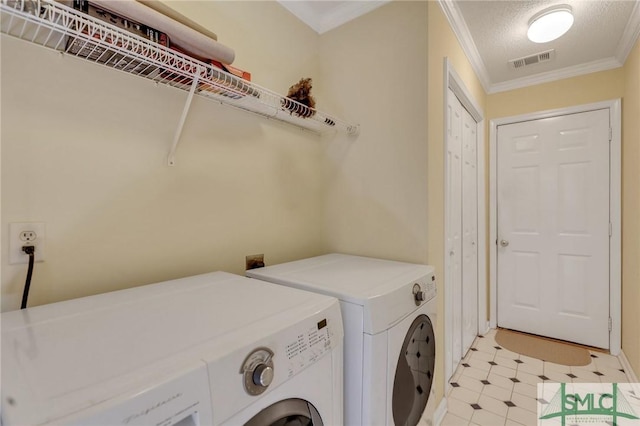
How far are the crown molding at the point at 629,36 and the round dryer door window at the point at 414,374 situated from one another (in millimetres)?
2451

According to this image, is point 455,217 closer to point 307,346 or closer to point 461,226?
point 461,226

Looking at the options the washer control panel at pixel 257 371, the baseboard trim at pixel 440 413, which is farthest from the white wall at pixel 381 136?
the washer control panel at pixel 257 371

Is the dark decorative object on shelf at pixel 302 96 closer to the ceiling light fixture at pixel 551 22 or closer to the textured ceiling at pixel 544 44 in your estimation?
the textured ceiling at pixel 544 44

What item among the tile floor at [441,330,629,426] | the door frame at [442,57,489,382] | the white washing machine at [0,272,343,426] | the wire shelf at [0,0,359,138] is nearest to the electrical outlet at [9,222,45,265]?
the white washing machine at [0,272,343,426]

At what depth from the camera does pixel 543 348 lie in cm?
→ 258

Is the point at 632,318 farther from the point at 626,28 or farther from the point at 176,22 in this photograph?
the point at 176,22

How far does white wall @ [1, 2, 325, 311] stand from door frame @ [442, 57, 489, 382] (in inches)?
38.5

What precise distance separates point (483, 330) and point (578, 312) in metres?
0.83

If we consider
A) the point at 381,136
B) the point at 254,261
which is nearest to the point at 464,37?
the point at 381,136

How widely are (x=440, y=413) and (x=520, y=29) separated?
264 centimetres

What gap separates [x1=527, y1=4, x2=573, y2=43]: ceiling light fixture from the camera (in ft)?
6.02

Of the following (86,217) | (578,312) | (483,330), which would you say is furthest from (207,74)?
(578,312)

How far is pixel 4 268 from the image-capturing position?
861 millimetres

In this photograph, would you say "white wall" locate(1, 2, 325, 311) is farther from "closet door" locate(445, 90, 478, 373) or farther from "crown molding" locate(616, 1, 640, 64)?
"crown molding" locate(616, 1, 640, 64)
